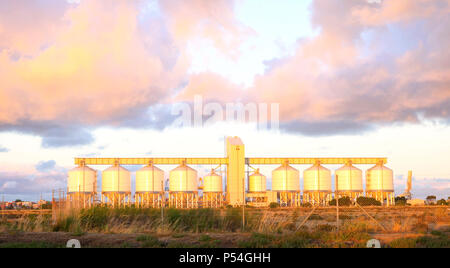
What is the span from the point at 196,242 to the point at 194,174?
6012 centimetres

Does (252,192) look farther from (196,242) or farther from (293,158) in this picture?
(196,242)

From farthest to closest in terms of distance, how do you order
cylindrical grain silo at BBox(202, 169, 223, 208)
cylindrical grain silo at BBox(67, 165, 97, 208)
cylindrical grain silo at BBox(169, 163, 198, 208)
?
cylindrical grain silo at BBox(202, 169, 223, 208), cylindrical grain silo at BBox(67, 165, 97, 208), cylindrical grain silo at BBox(169, 163, 198, 208)

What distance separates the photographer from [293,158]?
82062 millimetres

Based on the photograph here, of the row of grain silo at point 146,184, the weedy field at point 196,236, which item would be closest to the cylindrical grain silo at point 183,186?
the row of grain silo at point 146,184

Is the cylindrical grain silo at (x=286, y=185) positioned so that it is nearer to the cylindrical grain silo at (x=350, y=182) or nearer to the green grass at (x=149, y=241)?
the cylindrical grain silo at (x=350, y=182)

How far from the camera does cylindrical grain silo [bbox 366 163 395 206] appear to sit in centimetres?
8119

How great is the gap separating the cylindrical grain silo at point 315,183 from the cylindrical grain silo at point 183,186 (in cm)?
1977

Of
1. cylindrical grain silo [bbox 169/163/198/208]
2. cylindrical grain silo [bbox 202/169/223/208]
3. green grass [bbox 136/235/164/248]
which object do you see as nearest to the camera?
green grass [bbox 136/235/164/248]

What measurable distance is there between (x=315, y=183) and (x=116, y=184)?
34.3 meters

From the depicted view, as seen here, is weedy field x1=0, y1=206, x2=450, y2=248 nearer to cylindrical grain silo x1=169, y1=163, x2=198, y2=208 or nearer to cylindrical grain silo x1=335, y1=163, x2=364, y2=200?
cylindrical grain silo x1=169, y1=163, x2=198, y2=208

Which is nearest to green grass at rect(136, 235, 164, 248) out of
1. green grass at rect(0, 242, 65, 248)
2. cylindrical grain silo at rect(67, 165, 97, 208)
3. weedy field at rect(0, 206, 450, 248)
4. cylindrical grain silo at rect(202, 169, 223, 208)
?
weedy field at rect(0, 206, 450, 248)

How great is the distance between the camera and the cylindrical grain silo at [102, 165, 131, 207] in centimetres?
7644

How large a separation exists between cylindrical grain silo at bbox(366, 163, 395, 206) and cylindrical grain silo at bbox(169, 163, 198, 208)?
3156cm

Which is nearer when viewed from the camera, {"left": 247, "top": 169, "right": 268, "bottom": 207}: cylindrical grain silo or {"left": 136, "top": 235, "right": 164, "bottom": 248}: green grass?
{"left": 136, "top": 235, "right": 164, "bottom": 248}: green grass
